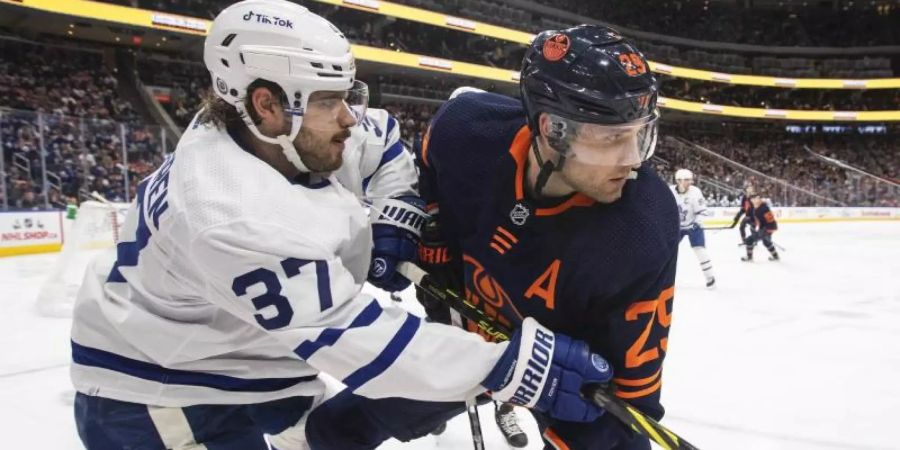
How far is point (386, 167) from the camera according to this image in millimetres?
2100

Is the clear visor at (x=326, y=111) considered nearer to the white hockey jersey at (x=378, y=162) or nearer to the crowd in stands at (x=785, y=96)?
the white hockey jersey at (x=378, y=162)

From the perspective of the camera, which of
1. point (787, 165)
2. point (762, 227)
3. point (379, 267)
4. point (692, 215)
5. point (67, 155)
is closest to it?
point (379, 267)

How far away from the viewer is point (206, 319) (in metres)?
1.44

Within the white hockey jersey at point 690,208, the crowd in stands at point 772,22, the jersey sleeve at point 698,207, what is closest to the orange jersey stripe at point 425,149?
the white hockey jersey at point 690,208

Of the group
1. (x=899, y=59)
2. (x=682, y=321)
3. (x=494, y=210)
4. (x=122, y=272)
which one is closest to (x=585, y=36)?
(x=494, y=210)

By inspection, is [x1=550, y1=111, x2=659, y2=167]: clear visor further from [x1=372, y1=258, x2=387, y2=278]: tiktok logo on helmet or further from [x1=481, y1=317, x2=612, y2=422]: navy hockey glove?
[x1=372, y1=258, x2=387, y2=278]: tiktok logo on helmet

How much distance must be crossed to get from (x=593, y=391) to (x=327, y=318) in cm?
62

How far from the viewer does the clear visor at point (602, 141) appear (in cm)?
140

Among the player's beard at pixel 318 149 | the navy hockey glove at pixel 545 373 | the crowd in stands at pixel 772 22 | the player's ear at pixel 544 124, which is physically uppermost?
the crowd in stands at pixel 772 22

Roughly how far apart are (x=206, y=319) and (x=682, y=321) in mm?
4219

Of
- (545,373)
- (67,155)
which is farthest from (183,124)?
(545,373)

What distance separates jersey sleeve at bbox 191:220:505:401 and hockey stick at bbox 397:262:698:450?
30 centimetres

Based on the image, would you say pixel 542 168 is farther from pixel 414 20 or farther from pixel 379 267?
pixel 414 20

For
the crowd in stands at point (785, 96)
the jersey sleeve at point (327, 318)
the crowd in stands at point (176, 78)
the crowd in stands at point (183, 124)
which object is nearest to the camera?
the jersey sleeve at point (327, 318)
